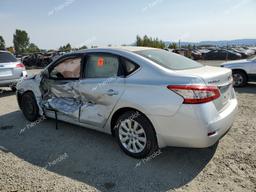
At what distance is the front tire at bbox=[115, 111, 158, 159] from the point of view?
3311 millimetres

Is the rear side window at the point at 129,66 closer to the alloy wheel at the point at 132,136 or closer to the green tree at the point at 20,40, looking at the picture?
the alloy wheel at the point at 132,136

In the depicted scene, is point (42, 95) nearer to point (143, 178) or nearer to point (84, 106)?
point (84, 106)

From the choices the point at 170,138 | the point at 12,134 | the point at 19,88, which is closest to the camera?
the point at 170,138

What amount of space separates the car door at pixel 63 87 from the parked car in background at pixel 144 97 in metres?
0.02

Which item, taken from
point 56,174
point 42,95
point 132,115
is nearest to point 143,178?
point 132,115

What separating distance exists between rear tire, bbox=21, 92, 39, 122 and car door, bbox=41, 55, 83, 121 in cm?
41

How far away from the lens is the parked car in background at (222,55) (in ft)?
87.4

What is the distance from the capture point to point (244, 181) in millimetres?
2932

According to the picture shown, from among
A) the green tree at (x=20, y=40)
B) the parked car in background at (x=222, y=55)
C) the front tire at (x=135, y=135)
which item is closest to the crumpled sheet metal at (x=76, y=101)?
the front tire at (x=135, y=135)

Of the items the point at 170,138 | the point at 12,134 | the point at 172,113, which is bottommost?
the point at 12,134

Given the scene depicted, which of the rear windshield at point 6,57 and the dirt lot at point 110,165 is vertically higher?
the rear windshield at point 6,57

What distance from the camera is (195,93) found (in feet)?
9.52

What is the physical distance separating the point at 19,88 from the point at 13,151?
1.97 meters

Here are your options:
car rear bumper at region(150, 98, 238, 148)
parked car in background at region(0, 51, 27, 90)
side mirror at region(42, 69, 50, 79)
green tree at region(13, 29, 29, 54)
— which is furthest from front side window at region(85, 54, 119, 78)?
green tree at region(13, 29, 29, 54)
